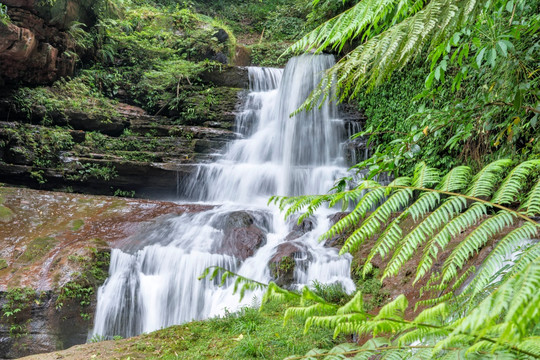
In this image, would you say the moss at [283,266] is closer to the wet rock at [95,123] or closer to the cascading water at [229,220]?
the cascading water at [229,220]

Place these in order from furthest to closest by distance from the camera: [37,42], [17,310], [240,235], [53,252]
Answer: [37,42] < [240,235] < [53,252] < [17,310]

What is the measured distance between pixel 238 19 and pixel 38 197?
17599 mm

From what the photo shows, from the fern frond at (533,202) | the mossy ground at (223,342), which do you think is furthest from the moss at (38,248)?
the fern frond at (533,202)

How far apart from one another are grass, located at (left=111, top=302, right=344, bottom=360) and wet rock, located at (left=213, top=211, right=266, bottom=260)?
201 cm

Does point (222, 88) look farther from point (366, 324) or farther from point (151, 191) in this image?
point (366, 324)

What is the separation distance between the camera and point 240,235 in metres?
6.87

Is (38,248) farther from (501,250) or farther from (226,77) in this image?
(226,77)

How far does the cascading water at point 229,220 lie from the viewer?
18.9 feet

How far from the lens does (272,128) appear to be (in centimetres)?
1165

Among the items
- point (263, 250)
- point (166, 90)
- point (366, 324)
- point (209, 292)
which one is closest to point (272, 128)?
point (166, 90)

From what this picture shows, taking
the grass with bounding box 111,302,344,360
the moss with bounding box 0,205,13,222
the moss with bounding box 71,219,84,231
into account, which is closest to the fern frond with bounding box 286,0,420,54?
the grass with bounding box 111,302,344,360

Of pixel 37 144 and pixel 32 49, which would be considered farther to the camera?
pixel 37 144

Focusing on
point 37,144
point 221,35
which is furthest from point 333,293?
point 221,35

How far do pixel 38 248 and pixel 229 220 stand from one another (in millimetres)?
3667
